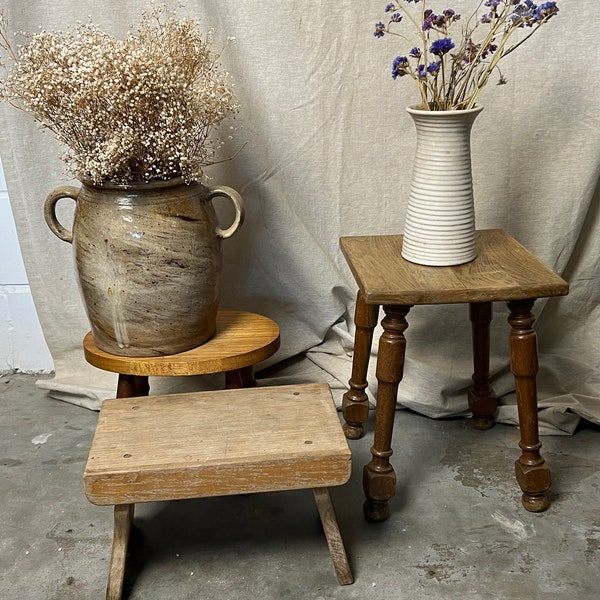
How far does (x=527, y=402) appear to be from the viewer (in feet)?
5.52

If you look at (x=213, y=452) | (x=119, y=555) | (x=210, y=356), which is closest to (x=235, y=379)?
(x=210, y=356)

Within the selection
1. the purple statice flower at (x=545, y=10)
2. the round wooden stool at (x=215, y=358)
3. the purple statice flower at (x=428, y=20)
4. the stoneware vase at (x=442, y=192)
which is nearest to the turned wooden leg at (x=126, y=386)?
the round wooden stool at (x=215, y=358)

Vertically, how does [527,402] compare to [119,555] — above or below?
above

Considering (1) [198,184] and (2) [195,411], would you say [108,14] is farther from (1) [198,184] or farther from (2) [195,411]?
(2) [195,411]

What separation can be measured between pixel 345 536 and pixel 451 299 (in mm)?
543

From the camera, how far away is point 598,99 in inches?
77.4

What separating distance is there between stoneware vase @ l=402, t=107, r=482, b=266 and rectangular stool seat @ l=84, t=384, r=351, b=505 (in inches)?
15.6

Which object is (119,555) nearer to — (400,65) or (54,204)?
(54,204)

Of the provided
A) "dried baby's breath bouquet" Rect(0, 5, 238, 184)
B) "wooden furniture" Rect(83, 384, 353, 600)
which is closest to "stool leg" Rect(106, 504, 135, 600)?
"wooden furniture" Rect(83, 384, 353, 600)

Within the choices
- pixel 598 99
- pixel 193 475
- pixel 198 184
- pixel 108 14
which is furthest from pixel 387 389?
pixel 108 14

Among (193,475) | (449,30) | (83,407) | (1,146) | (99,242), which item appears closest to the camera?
(193,475)

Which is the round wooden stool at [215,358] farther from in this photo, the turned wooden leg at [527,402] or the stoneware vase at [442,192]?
the turned wooden leg at [527,402]

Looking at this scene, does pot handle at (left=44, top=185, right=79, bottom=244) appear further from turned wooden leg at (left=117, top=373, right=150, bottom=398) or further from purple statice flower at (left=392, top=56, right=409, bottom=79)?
purple statice flower at (left=392, top=56, right=409, bottom=79)

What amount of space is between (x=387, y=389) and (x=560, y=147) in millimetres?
806
